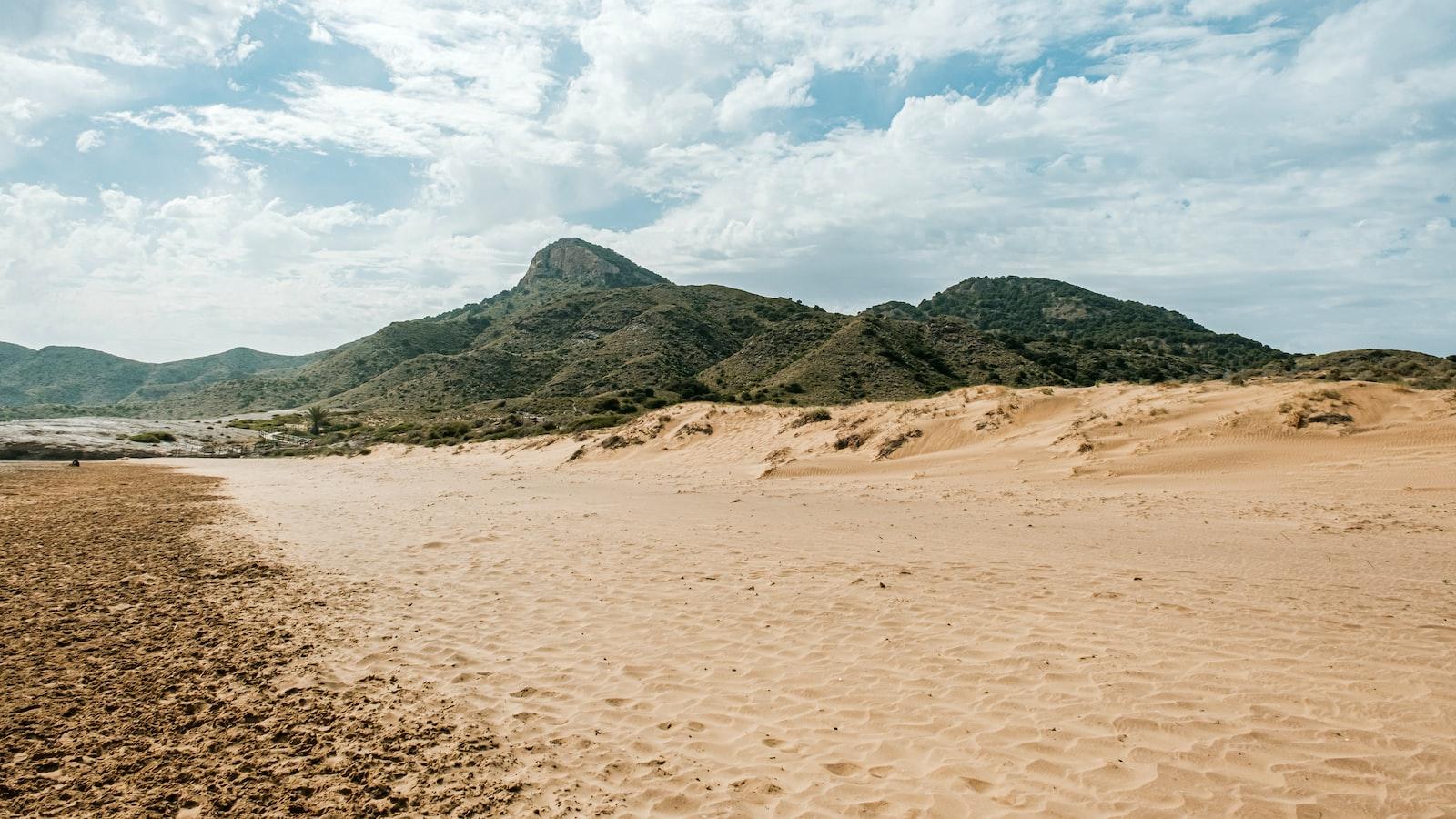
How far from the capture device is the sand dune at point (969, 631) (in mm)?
4074

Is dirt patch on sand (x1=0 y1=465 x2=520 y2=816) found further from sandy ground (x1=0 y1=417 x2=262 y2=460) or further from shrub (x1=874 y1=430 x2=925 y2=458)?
sandy ground (x1=0 y1=417 x2=262 y2=460)

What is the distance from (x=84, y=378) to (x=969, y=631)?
245 m

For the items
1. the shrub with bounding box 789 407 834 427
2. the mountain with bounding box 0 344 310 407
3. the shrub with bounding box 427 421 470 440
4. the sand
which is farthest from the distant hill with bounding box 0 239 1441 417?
the sand

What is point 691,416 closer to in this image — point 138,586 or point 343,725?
point 138,586

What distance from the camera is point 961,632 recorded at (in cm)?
655

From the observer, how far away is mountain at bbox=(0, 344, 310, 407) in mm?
166125

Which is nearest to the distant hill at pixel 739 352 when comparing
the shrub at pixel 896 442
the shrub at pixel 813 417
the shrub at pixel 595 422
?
the shrub at pixel 595 422

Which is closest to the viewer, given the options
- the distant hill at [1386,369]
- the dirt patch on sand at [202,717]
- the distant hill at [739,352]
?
the dirt patch on sand at [202,717]

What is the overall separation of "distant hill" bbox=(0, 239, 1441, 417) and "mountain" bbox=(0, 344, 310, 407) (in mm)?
6262

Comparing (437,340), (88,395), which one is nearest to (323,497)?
(437,340)

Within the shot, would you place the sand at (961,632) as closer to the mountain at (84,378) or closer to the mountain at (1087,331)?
the mountain at (1087,331)

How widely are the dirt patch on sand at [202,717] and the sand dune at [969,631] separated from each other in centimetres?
44

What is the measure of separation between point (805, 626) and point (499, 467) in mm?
25209

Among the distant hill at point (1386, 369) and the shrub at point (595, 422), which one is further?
the shrub at point (595, 422)
